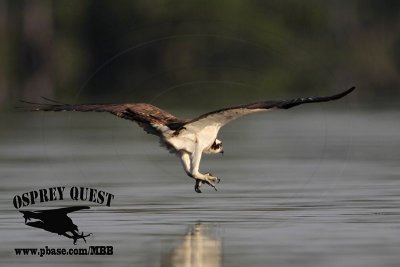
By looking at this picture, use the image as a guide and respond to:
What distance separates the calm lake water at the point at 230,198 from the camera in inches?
617

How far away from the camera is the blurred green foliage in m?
54.4

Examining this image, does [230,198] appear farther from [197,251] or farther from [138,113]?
[197,251]

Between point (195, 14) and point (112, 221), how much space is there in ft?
135

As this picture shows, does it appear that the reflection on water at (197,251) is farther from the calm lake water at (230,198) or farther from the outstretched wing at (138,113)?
the outstretched wing at (138,113)

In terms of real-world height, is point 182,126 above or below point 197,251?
above

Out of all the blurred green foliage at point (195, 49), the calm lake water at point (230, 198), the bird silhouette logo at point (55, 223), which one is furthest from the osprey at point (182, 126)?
the blurred green foliage at point (195, 49)

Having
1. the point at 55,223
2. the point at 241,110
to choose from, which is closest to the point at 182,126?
the point at 241,110

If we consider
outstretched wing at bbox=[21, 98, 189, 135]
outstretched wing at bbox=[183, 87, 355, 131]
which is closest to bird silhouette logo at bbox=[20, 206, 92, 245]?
outstretched wing at bbox=[21, 98, 189, 135]

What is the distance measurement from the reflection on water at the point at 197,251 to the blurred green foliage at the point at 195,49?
32.9 meters

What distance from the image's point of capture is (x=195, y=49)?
192 ft

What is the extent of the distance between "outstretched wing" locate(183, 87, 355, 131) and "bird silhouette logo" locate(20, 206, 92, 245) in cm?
151

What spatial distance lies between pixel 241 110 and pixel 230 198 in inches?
151

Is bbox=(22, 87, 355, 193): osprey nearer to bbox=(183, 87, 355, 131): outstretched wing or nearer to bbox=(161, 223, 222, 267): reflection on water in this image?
bbox=(183, 87, 355, 131): outstretched wing

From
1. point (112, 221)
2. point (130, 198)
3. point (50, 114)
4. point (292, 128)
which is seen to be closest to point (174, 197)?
point (130, 198)
